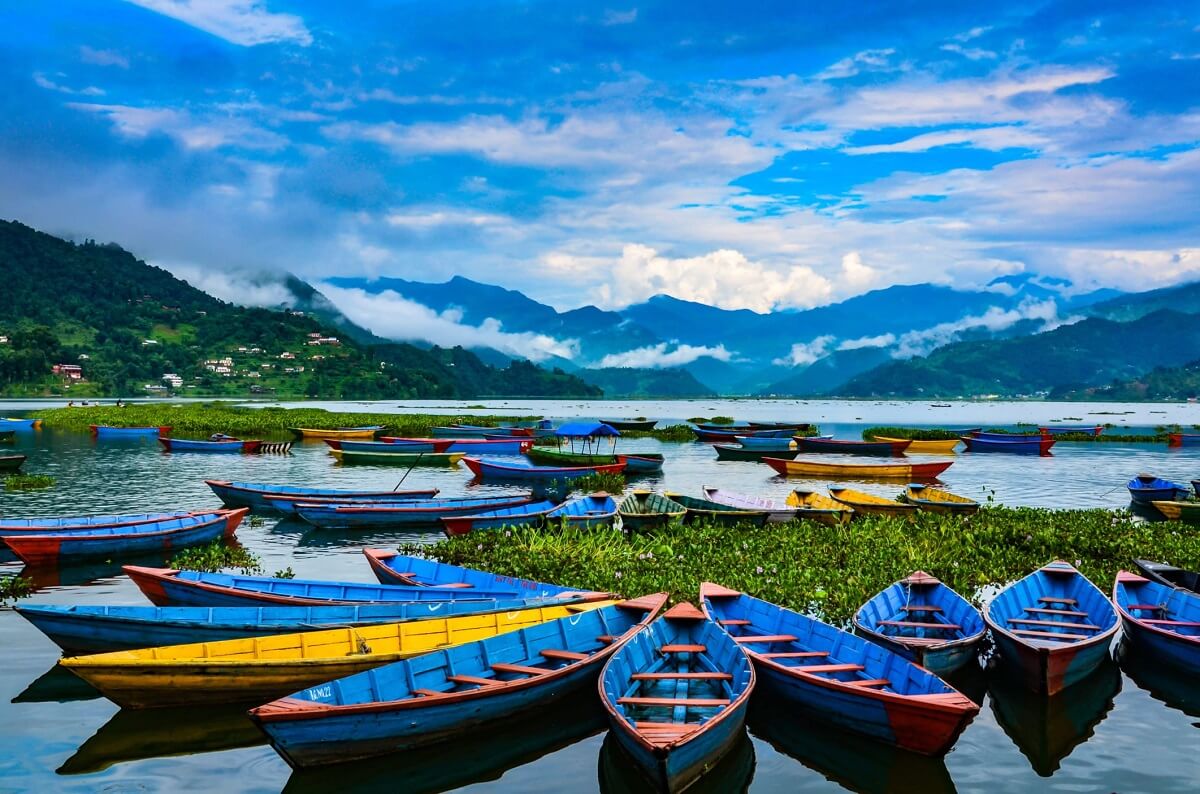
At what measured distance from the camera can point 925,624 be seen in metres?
18.1

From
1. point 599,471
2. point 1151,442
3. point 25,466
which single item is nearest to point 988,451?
point 1151,442

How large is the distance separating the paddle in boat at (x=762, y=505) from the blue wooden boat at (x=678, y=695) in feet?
51.4

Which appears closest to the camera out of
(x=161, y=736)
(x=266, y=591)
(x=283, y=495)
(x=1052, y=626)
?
(x=161, y=736)

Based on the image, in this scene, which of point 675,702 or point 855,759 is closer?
point 675,702

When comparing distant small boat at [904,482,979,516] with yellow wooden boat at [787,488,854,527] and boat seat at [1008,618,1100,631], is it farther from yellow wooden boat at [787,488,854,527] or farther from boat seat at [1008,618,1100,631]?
boat seat at [1008,618,1100,631]

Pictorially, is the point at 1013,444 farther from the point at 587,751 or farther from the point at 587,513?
the point at 587,751

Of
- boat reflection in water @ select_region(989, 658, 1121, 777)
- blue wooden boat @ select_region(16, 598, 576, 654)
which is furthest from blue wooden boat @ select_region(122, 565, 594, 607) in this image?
boat reflection in water @ select_region(989, 658, 1121, 777)

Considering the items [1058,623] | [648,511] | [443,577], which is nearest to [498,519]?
[648,511]

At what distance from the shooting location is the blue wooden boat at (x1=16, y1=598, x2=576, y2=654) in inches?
634

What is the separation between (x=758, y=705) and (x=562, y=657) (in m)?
3.64

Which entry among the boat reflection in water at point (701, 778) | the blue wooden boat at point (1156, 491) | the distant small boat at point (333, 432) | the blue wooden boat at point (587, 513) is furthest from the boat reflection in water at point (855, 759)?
the distant small boat at point (333, 432)

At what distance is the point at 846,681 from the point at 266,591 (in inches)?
497

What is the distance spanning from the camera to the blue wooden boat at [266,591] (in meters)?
18.8

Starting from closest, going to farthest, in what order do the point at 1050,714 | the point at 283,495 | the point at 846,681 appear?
the point at 846,681
the point at 1050,714
the point at 283,495
